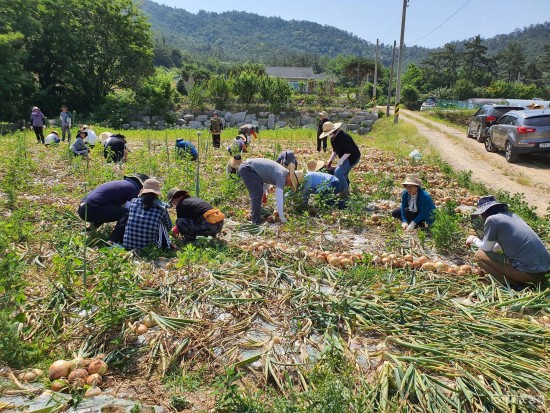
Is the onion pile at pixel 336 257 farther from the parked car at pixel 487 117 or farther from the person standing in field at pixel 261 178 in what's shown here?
the parked car at pixel 487 117

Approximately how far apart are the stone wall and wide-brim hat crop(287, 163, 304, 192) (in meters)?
21.3

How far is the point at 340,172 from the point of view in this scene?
26.3 feet

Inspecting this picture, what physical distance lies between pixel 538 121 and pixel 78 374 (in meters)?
13.2

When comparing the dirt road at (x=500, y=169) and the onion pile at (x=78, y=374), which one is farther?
the dirt road at (x=500, y=169)

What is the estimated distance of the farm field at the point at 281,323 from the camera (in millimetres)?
3016

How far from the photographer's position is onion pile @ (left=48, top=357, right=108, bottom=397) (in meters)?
2.97

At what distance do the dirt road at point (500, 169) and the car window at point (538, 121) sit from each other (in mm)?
1169

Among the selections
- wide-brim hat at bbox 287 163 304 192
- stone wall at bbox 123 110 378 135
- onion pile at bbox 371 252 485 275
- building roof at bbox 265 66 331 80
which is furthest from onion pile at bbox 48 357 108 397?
building roof at bbox 265 66 331 80

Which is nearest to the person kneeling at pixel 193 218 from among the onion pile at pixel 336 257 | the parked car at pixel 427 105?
the onion pile at pixel 336 257

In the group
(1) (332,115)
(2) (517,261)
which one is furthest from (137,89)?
(2) (517,261)

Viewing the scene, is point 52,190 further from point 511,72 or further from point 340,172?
point 511,72

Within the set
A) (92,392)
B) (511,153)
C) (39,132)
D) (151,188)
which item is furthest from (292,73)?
(92,392)

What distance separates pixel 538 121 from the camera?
1250cm

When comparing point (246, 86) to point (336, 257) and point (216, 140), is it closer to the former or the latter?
point (216, 140)
